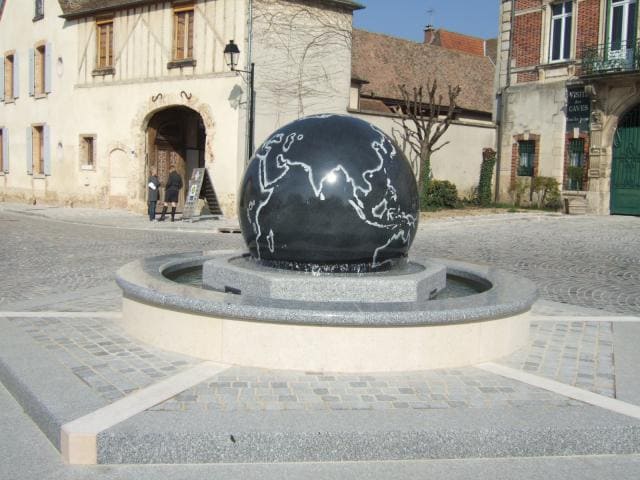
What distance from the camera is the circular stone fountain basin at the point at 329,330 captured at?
15.6 ft

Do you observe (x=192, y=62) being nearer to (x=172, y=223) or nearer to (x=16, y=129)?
(x=172, y=223)

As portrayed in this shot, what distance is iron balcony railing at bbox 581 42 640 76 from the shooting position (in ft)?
70.4

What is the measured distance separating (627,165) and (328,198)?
64.6 ft

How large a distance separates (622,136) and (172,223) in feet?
48.6

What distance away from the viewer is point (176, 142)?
24.1 metres

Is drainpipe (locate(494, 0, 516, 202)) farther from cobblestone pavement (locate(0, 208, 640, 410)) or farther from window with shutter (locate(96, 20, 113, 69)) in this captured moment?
window with shutter (locate(96, 20, 113, 69))

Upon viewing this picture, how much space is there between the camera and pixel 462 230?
1850 centimetres

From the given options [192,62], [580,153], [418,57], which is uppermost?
[418,57]

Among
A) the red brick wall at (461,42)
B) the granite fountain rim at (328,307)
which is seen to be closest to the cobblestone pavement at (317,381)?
the granite fountain rim at (328,307)

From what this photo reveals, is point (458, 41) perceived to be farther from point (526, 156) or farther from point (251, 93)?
point (251, 93)

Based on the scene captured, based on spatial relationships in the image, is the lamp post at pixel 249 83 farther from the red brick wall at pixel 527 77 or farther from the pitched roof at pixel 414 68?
the red brick wall at pixel 527 77

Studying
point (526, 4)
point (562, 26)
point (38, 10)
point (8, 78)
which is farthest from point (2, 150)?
point (562, 26)

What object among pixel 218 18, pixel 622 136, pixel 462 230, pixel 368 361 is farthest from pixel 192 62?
pixel 368 361

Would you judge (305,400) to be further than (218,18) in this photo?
No
